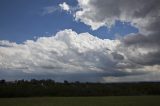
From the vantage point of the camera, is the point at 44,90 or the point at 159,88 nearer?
the point at 44,90

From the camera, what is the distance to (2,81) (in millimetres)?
186625

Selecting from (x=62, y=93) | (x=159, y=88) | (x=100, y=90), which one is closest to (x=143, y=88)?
(x=159, y=88)

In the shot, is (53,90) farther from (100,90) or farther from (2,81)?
(2,81)

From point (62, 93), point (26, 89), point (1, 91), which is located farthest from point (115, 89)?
point (1, 91)

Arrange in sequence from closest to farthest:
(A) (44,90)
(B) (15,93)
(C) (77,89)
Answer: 1. (B) (15,93)
2. (A) (44,90)
3. (C) (77,89)

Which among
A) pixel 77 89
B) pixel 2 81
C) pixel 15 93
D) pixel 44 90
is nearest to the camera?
pixel 15 93

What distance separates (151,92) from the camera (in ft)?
458

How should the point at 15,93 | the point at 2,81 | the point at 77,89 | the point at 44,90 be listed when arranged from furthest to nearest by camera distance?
the point at 2,81 → the point at 77,89 → the point at 44,90 → the point at 15,93

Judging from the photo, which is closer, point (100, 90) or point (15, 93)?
point (15, 93)

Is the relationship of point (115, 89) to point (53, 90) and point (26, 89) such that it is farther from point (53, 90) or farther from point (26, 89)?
point (26, 89)

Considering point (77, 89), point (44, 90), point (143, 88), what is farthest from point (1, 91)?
point (143, 88)

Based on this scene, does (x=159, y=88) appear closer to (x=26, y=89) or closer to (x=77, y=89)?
(x=77, y=89)

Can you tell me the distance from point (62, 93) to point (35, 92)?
9.79m

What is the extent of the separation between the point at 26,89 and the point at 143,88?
49.5m
